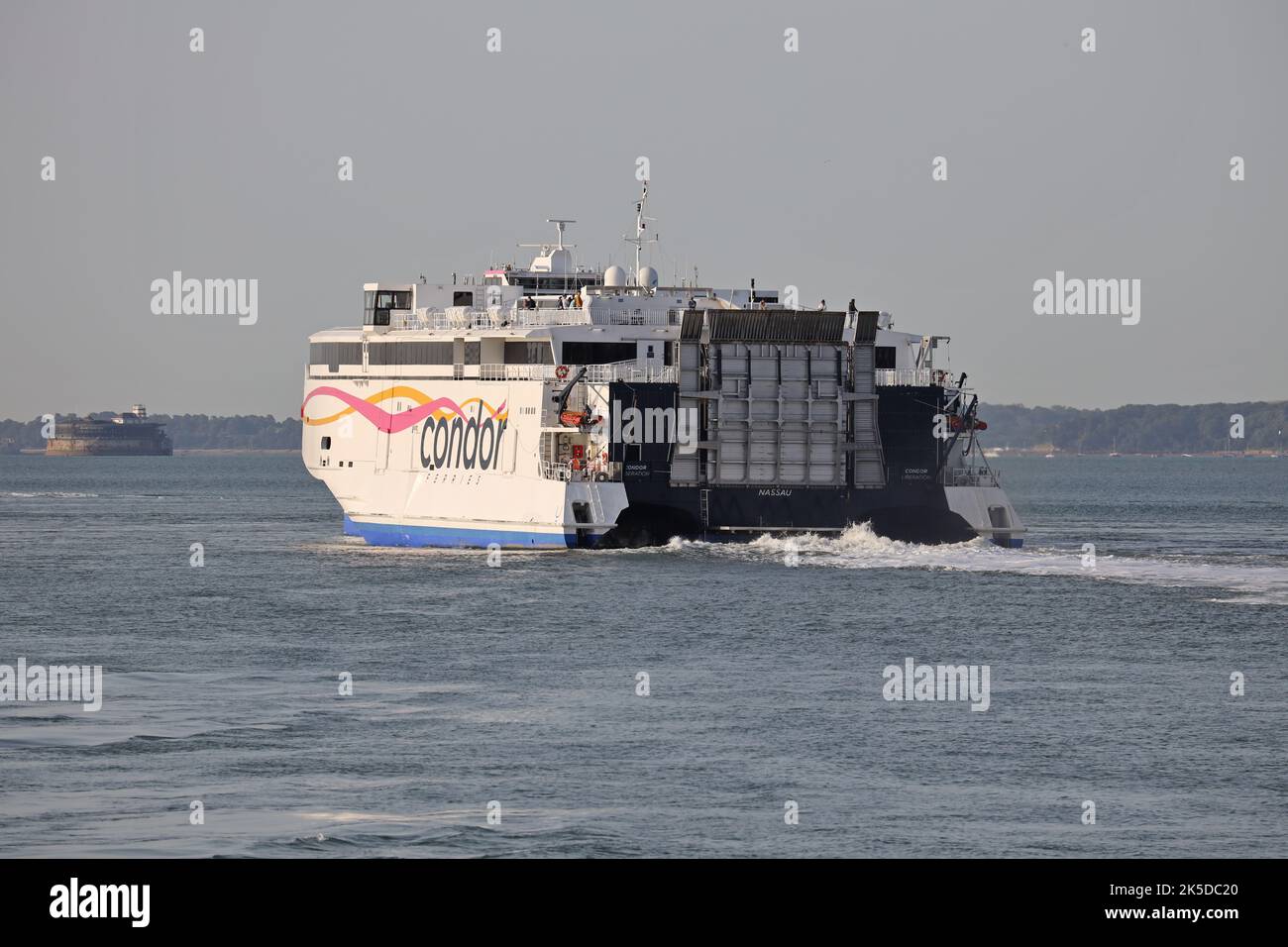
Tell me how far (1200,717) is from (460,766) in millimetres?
12223

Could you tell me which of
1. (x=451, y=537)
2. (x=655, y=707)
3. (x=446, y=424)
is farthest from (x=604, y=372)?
(x=655, y=707)

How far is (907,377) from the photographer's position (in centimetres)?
5856

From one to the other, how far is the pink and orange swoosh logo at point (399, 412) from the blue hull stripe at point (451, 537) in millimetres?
3689

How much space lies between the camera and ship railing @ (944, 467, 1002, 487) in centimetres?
5841

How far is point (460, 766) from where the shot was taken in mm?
25641

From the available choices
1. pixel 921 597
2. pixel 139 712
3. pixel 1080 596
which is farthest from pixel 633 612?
pixel 139 712

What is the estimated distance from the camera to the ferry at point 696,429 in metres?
56.2

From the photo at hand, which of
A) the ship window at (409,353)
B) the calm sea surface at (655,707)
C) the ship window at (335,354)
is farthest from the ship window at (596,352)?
the ship window at (335,354)

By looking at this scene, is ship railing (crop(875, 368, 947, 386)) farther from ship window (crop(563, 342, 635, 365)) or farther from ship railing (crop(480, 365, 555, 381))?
ship railing (crop(480, 365, 555, 381))

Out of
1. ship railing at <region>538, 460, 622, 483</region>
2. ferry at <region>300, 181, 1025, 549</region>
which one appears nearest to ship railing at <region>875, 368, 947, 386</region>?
ferry at <region>300, 181, 1025, 549</region>

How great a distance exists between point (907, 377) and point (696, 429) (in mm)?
7254

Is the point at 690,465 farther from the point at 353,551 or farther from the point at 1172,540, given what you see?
the point at 1172,540

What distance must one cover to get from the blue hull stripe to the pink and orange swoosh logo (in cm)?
369

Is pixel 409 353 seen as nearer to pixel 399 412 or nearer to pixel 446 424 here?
pixel 399 412
